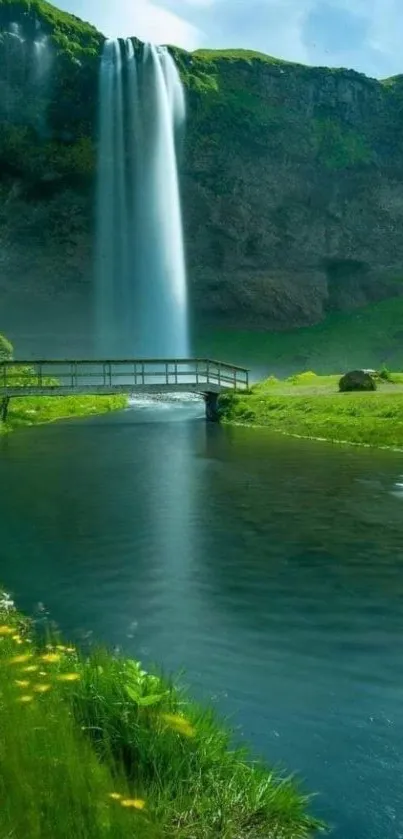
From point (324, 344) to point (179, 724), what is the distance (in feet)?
375

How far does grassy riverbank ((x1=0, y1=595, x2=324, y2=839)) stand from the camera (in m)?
5.09

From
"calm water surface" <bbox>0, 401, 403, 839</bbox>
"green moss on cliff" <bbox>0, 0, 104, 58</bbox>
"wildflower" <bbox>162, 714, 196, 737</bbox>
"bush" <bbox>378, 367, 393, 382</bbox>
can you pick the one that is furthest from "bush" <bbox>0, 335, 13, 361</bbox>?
"green moss on cliff" <bbox>0, 0, 104, 58</bbox>

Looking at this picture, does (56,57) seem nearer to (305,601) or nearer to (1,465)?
(1,465)

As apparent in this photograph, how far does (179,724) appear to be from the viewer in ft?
21.7

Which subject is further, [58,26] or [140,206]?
[140,206]

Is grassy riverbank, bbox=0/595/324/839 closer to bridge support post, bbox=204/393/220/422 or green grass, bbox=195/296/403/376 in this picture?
bridge support post, bbox=204/393/220/422

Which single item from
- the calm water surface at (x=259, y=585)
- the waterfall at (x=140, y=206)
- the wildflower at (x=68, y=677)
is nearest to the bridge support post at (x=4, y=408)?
the calm water surface at (x=259, y=585)

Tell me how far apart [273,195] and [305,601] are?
116m

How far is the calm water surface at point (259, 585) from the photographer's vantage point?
8133 mm

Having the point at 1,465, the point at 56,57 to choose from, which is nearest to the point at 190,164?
the point at 56,57

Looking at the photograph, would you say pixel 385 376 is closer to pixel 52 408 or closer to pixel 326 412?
pixel 326 412

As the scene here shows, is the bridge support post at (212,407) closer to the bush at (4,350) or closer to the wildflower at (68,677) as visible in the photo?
the bush at (4,350)

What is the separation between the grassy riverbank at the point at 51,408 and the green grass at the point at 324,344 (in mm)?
48720

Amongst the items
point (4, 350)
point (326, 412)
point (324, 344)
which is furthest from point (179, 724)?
point (324, 344)
